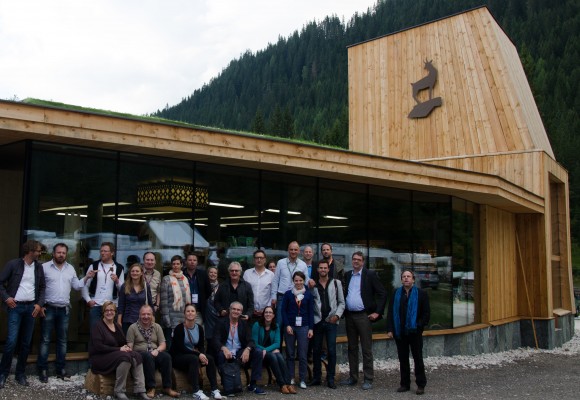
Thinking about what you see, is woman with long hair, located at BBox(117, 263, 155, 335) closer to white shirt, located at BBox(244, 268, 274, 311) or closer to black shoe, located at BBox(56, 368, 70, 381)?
black shoe, located at BBox(56, 368, 70, 381)

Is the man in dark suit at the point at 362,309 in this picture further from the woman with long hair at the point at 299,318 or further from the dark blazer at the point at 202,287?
the dark blazer at the point at 202,287

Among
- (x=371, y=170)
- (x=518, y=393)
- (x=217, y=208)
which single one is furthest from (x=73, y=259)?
(x=518, y=393)

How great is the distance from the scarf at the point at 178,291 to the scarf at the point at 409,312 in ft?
8.39

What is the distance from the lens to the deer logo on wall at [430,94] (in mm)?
14953

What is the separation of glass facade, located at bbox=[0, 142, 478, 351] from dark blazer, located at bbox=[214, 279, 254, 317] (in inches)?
46.3

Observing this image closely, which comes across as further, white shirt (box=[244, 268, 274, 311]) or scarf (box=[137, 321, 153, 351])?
white shirt (box=[244, 268, 274, 311])

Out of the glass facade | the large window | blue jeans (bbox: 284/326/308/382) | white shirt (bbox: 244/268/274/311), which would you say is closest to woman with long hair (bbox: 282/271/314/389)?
blue jeans (bbox: 284/326/308/382)

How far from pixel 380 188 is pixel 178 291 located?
4.73 meters

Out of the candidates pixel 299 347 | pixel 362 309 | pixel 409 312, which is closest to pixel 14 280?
pixel 299 347

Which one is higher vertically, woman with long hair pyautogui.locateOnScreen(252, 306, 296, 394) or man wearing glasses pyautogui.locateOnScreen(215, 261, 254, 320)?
man wearing glasses pyautogui.locateOnScreen(215, 261, 254, 320)

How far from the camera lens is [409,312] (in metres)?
7.50

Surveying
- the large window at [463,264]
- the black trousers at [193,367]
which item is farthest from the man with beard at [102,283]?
the large window at [463,264]

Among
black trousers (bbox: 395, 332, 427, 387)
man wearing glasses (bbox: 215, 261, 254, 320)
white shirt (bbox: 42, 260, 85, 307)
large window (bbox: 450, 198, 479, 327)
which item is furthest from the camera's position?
large window (bbox: 450, 198, 479, 327)

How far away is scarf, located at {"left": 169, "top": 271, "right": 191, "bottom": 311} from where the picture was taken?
7004mm
